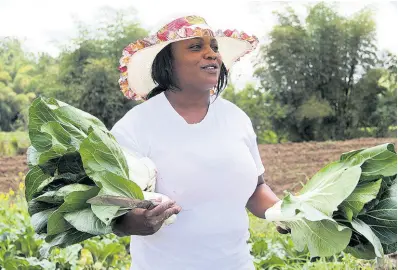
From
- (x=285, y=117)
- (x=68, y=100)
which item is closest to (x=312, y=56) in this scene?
(x=285, y=117)

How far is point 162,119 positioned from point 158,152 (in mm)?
98

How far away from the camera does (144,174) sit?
154 centimetres

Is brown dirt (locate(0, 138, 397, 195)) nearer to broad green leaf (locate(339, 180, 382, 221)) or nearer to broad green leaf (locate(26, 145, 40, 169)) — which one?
broad green leaf (locate(339, 180, 382, 221))

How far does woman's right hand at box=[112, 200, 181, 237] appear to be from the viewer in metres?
1.45

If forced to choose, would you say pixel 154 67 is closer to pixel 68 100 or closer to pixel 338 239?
pixel 338 239

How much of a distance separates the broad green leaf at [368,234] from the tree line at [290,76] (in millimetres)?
7704

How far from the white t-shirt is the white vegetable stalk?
0.07 ft

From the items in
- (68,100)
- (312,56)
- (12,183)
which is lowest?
(12,183)

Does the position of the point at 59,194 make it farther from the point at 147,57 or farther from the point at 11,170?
the point at 11,170

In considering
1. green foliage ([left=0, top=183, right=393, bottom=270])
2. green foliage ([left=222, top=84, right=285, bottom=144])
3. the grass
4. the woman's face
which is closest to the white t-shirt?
the woman's face

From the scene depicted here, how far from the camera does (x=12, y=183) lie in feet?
23.4

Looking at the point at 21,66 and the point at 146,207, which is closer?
the point at 146,207

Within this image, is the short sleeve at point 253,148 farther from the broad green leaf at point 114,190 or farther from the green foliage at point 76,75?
the green foliage at point 76,75

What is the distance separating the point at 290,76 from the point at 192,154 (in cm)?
990
